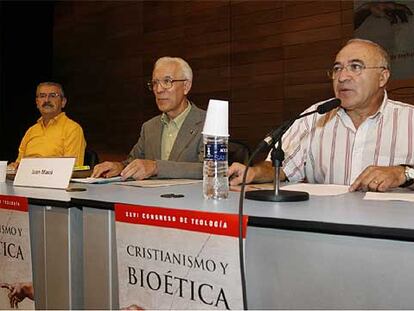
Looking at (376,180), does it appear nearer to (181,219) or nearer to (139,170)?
(181,219)

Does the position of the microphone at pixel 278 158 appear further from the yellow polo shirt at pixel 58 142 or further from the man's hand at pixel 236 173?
the yellow polo shirt at pixel 58 142

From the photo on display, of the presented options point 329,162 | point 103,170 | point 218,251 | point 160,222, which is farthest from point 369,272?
point 103,170

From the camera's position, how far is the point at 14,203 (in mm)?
1391

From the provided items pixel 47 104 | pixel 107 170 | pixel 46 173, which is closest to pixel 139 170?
pixel 107 170

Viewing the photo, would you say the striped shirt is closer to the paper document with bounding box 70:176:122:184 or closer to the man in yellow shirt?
the paper document with bounding box 70:176:122:184

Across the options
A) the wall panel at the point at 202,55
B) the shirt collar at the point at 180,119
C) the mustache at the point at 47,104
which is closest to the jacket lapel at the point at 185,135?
the shirt collar at the point at 180,119

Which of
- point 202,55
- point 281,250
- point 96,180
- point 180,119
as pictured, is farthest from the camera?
point 202,55

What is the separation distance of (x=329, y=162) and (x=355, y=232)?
3.64ft

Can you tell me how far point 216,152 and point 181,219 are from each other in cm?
28

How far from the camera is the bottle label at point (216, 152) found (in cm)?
126

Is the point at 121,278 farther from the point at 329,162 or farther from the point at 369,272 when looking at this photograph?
the point at 329,162

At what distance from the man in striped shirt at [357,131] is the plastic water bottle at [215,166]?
596 mm

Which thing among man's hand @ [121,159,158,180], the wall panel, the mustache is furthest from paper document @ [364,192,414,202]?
the mustache

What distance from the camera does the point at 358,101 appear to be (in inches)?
74.4
